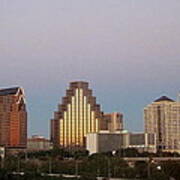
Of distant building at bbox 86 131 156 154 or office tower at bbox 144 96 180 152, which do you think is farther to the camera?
office tower at bbox 144 96 180 152

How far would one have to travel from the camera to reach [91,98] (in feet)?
276

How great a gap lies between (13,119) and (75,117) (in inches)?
406

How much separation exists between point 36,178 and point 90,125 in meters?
61.0

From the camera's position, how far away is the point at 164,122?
246 ft

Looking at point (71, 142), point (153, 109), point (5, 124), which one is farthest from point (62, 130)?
point (153, 109)

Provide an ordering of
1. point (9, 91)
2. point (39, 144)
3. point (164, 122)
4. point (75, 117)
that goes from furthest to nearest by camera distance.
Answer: point (75, 117) → point (39, 144) → point (9, 91) → point (164, 122)

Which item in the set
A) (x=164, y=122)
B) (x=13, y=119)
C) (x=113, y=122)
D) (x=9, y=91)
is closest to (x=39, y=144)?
(x=13, y=119)

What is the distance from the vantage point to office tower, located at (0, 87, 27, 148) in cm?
7894

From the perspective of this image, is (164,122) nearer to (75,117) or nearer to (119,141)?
(119,141)

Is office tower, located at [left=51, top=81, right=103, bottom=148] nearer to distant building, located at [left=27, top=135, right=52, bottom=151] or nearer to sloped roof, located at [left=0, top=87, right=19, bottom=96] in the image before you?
distant building, located at [left=27, top=135, right=52, bottom=151]

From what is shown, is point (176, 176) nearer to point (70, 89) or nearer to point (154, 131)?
point (154, 131)

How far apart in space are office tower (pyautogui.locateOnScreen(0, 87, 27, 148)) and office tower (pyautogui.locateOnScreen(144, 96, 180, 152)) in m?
18.9

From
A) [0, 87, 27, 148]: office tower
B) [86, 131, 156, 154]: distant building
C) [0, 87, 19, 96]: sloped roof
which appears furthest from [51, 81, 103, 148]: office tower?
[86, 131, 156, 154]: distant building

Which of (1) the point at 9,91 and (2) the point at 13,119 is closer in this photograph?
(2) the point at 13,119
